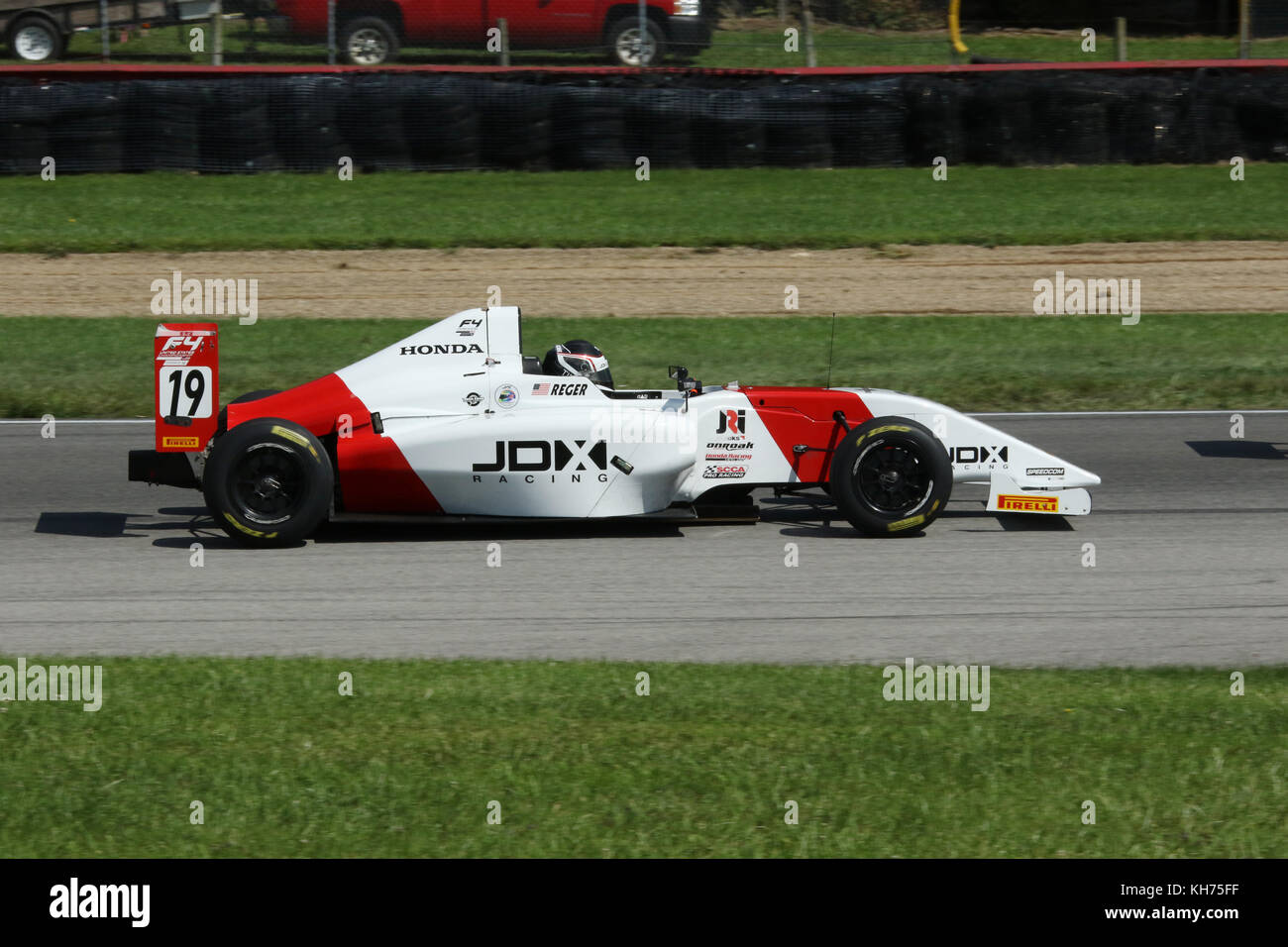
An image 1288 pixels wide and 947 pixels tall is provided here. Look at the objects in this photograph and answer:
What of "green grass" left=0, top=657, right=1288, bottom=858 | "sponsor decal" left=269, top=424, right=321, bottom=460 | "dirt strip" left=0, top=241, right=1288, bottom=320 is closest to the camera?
"green grass" left=0, top=657, right=1288, bottom=858

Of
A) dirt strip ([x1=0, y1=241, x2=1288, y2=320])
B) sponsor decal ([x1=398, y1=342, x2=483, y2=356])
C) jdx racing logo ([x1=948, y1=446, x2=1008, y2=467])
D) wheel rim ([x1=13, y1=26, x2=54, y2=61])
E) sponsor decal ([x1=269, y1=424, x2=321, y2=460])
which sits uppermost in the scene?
wheel rim ([x1=13, y1=26, x2=54, y2=61])

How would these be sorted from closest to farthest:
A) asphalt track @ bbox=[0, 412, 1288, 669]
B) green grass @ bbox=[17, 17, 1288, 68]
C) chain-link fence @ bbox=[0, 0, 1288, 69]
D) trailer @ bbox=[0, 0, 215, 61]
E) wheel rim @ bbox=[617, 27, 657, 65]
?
1. asphalt track @ bbox=[0, 412, 1288, 669]
2. green grass @ bbox=[17, 17, 1288, 68]
3. chain-link fence @ bbox=[0, 0, 1288, 69]
4. wheel rim @ bbox=[617, 27, 657, 65]
5. trailer @ bbox=[0, 0, 215, 61]

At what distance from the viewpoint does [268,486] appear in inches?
366

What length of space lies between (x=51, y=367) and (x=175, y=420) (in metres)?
5.90

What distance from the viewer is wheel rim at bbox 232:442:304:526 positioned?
363 inches

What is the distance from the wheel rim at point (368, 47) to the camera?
73.4 ft

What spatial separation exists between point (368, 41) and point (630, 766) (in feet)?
60.4

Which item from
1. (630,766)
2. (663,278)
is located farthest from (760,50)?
(630,766)

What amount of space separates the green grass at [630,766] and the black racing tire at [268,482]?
2.21 m

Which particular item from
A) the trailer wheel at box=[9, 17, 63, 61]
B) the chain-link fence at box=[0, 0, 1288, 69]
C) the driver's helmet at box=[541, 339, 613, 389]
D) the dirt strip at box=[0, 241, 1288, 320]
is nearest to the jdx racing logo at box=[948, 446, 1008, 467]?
the driver's helmet at box=[541, 339, 613, 389]

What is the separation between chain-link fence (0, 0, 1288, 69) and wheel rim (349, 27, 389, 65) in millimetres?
14

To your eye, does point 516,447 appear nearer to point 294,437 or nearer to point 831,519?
point 294,437

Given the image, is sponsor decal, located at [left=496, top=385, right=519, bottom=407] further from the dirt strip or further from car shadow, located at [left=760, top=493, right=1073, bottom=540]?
the dirt strip

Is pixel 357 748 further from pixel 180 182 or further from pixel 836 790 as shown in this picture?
pixel 180 182
